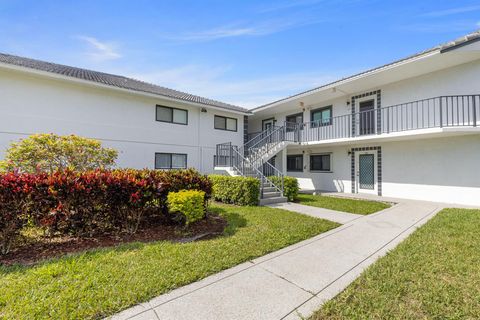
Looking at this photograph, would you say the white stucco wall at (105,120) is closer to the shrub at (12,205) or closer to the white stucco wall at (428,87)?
the shrub at (12,205)

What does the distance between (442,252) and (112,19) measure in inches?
440

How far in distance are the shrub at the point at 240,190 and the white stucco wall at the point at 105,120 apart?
454cm

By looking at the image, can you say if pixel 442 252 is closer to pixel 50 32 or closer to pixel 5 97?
pixel 50 32

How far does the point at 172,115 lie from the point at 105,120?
136 inches

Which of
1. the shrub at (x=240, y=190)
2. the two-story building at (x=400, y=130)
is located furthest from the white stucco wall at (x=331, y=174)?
the shrub at (x=240, y=190)

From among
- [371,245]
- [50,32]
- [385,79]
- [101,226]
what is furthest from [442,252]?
[50,32]

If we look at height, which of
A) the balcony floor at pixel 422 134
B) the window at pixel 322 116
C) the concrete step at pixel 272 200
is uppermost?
the window at pixel 322 116

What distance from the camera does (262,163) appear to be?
1206 cm

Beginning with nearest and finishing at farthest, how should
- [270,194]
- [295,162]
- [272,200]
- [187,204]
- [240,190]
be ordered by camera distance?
1. [187,204]
2. [240,190]
3. [272,200]
4. [270,194]
5. [295,162]

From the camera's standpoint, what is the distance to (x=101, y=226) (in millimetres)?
5113

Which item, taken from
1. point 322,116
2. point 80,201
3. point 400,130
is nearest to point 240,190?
point 80,201

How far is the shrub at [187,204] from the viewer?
5449mm

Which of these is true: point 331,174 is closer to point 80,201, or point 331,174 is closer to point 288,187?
point 288,187

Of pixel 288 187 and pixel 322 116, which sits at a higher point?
pixel 322 116
